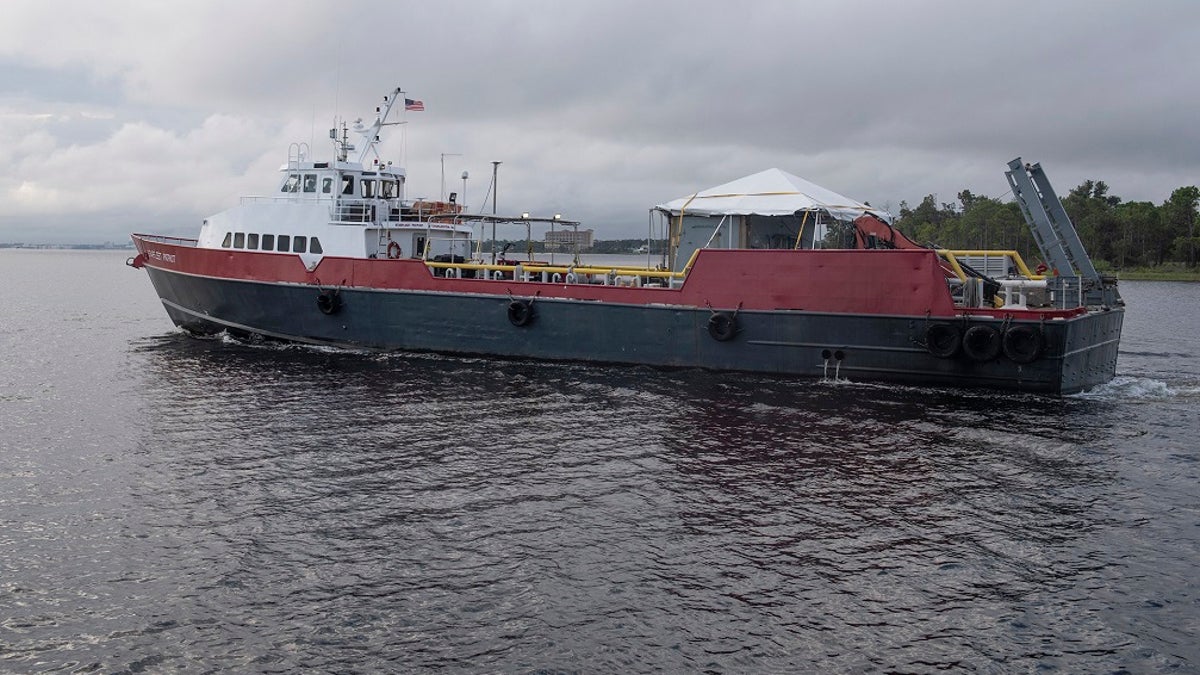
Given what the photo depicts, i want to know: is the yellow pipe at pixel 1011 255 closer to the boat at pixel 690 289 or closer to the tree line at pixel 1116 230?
the boat at pixel 690 289

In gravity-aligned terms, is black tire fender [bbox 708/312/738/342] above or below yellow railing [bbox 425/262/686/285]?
below

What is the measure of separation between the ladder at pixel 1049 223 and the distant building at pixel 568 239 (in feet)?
34.0

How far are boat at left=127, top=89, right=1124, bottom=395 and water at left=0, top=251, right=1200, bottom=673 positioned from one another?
112cm

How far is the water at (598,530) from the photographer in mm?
7211

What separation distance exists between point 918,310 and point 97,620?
14.2m

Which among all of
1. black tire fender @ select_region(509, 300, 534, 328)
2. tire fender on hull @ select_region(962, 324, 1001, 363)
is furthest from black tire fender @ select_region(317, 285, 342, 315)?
tire fender on hull @ select_region(962, 324, 1001, 363)

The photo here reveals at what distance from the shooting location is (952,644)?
7.26 m

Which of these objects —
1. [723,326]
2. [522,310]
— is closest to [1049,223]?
[723,326]

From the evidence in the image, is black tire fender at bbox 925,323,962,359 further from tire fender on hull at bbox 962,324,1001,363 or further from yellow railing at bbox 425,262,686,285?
yellow railing at bbox 425,262,686,285

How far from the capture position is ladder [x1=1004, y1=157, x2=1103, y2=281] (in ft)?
61.7

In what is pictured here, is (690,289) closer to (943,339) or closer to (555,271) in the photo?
(555,271)

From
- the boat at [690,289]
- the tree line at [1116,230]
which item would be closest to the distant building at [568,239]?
the boat at [690,289]

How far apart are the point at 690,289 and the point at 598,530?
9891mm

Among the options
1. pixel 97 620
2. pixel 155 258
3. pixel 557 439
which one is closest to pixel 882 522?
pixel 557 439
